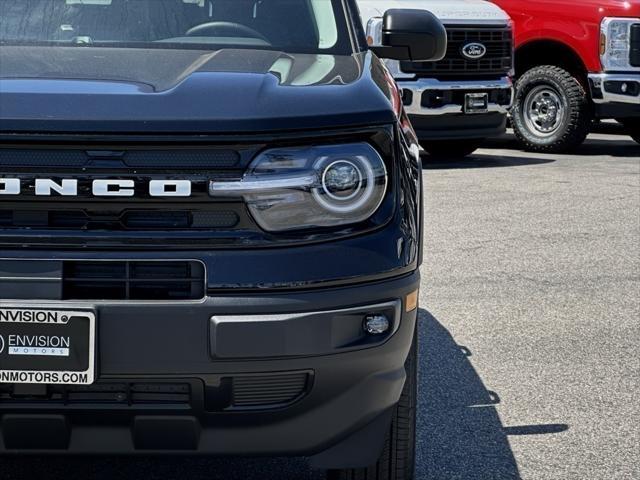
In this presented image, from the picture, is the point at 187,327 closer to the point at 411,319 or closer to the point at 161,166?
the point at 161,166

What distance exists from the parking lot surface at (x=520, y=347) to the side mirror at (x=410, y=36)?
3.85 ft

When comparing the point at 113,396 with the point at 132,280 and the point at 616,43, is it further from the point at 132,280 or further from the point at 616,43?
the point at 616,43

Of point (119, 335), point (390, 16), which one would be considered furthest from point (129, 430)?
point (390, 16)

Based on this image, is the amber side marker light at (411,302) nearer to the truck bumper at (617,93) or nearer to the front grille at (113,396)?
the front grille at (113,396)

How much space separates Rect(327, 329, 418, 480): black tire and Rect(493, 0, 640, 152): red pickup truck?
9.05m

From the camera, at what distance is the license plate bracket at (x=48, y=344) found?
287 cm

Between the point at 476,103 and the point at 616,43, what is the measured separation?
1.48 meters

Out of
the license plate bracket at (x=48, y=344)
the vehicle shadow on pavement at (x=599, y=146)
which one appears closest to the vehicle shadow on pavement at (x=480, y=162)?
the vehicle shadow on pavement at (x=599, y=146)

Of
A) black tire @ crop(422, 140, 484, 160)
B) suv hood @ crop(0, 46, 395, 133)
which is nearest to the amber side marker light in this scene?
suv hood @ crop(0, 46, 395, 133)

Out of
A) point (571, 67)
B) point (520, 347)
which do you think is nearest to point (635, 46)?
point (571, 67)

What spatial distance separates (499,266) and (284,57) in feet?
11.9

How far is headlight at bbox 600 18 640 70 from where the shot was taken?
11.9 metres

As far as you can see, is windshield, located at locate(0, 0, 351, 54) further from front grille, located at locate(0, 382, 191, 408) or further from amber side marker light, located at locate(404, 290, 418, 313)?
front grille, located at locate(0, 382, 191, 408)

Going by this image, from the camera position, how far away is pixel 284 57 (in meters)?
3.69
